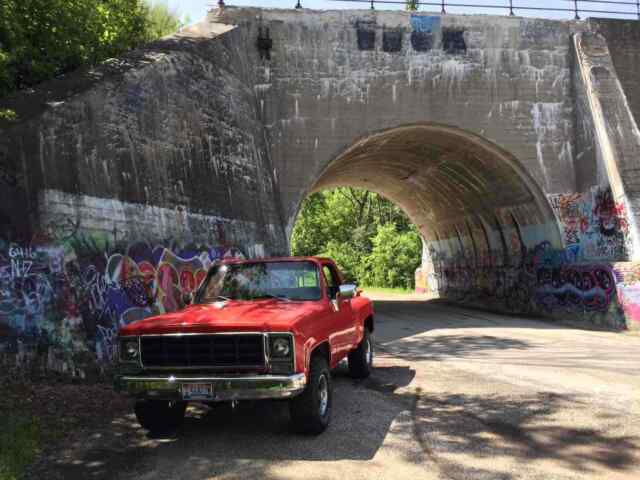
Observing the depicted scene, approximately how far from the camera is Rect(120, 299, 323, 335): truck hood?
19.1 ft

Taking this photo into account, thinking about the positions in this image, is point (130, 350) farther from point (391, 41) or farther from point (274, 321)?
point (391, 41)

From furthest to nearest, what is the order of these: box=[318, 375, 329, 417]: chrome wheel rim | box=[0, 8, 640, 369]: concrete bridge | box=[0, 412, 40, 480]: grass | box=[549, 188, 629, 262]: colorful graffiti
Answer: box=[549, 188, 629, 262]: colorful graffiti, box=[0, 8, 640, 369]: concrete bridge, box=[318, 375, 329, 417]: chrome wheel rim, box=[0, 412, 40, 480]: grass

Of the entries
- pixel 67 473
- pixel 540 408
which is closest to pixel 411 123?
pixel 540 408

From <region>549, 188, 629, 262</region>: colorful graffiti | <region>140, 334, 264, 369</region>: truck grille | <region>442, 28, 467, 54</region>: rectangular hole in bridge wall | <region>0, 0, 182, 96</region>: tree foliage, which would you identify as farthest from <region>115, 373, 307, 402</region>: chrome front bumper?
<region>442, 28, 467, 54</region>: rectangular hole in bridge wall

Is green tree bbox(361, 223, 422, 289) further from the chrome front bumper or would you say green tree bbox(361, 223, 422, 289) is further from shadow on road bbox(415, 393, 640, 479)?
the chrome front bumper

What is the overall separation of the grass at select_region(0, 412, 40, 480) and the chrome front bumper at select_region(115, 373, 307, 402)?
1111 millimetres

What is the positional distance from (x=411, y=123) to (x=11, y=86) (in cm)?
1140

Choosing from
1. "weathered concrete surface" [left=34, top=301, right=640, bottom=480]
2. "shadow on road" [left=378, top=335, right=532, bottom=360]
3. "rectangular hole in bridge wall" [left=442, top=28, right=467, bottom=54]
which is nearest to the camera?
"weathered concrete surface" [left=34, top=301, right=640, bottom=480]

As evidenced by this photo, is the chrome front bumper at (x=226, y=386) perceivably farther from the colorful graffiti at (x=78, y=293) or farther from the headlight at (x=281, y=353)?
the colorful graffiti at (x=78, y=293)

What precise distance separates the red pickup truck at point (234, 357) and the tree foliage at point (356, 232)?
38018mm

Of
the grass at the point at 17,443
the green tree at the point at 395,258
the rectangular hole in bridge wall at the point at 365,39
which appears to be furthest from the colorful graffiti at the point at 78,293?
the green tree at the point at 395,258

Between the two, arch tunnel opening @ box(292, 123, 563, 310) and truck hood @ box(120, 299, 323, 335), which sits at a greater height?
arch tunnel opening @ box(292, 123, 563, 310)

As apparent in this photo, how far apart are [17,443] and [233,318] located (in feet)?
8.30

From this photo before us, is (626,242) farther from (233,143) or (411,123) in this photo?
(233,143)
